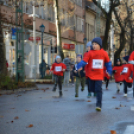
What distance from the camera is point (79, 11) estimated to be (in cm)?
4222

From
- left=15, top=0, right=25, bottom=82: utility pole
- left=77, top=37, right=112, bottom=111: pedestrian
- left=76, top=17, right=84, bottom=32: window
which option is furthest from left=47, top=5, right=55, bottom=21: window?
left=77, top=37, right=112, bottom=111: pedestrian

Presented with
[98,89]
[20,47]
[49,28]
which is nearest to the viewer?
[98,89]

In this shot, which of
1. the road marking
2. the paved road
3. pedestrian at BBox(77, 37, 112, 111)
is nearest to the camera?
the road marking

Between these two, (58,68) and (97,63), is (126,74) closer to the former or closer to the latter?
(58,68)

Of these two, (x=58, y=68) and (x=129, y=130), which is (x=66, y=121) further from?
(x=58, y=68)

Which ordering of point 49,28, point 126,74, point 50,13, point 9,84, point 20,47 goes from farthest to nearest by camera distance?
point 50,13 < point 49,28 < point 20,47 < point 9,84 < point 126,74

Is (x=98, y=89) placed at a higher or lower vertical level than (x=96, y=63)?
lower

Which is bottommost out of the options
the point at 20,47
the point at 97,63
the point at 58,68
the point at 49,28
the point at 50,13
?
the point at 58,68

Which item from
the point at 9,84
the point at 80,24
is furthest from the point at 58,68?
the point at 80,24

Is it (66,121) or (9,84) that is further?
(9,84)

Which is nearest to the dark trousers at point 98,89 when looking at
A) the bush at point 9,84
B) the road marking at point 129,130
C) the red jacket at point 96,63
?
the red jacket at point 96,63

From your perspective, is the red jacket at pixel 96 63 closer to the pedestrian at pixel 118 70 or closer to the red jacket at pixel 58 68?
the red jacket at pixel 58 68

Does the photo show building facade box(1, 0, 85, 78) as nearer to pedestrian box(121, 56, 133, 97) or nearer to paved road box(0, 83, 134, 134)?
pedestrian box(121, 56, 133, 97)

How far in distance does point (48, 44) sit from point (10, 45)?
22.5ft
